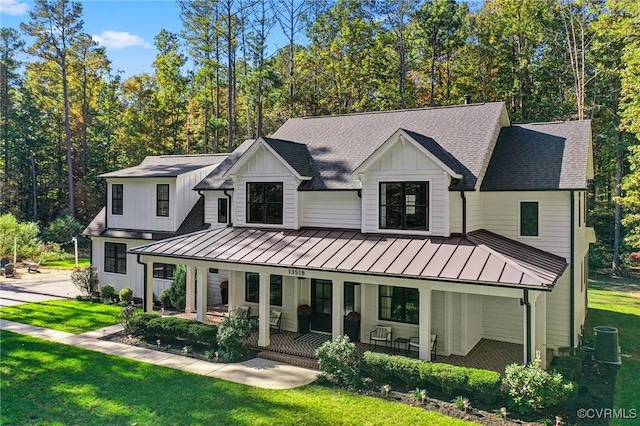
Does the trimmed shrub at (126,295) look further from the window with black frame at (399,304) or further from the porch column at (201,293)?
the window with black frame at (399,304)

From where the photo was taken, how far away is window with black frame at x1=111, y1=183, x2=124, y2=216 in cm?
2030

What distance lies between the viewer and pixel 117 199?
20.5 m

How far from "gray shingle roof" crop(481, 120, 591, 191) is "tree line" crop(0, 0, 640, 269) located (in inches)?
485

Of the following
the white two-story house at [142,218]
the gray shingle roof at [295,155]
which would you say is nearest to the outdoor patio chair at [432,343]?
the gray shingle roof at [295,155]

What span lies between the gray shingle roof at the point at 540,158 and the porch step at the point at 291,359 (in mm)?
7371

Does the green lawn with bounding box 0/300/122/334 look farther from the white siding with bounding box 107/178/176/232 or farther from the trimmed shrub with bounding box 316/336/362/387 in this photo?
the trimmed shrub with bounding box 316/336/362/387

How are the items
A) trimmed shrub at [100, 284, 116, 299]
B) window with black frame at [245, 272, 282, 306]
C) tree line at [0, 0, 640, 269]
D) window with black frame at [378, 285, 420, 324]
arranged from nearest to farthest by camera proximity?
window with black frame at [378, 285, 420, 324]
window with black frame at [245, 272, 282, 306]
trimmed shrub at [100, 284, 116, 299]
tree line at [0, 0, 640, 269]

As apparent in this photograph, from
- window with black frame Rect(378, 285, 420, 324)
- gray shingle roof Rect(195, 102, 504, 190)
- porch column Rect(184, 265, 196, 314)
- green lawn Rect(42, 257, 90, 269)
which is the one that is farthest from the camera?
green lawn Rect(42, 257, 90, 269)

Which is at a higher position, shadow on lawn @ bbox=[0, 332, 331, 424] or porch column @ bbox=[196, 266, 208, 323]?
porch column @ bbox=[196, 266, 208, 323]

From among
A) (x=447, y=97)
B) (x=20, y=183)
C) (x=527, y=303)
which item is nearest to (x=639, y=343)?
(x=527, y=303)

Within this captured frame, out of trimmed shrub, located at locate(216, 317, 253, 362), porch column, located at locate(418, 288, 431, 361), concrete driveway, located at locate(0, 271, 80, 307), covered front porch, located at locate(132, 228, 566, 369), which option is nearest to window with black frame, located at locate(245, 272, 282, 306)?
covered front porch, located at locate(132, 228, 566, 369)

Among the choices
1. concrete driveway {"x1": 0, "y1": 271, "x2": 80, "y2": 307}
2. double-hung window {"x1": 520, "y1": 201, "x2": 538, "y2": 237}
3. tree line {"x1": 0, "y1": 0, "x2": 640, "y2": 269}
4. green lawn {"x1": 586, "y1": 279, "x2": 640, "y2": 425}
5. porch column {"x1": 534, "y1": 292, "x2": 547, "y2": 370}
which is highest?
tree line {"x1": 0, "y1": 0, "x2": 640, "y2": 269}

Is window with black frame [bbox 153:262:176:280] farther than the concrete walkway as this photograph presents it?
Yes

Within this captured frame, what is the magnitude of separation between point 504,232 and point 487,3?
91.9 ft
